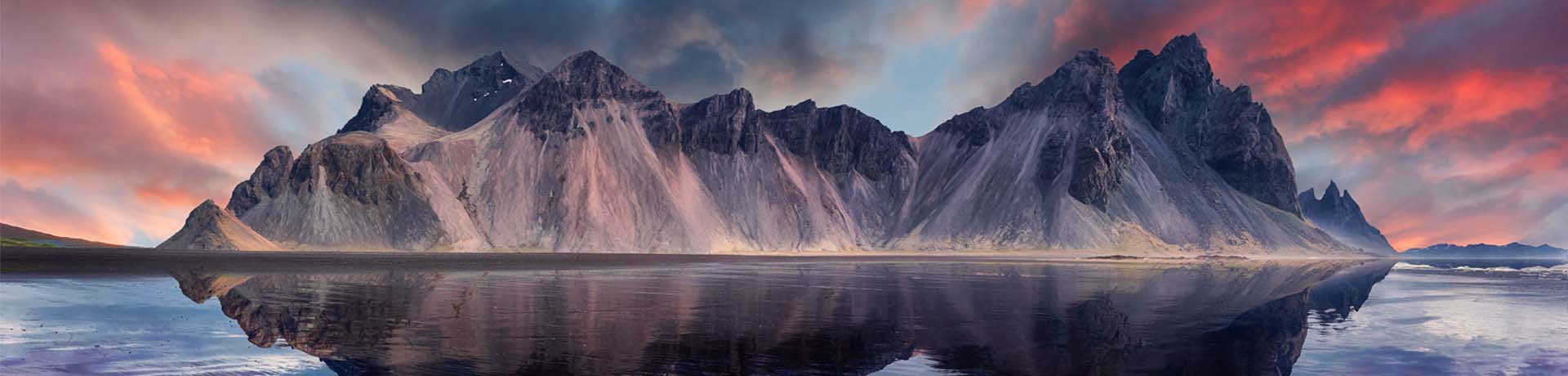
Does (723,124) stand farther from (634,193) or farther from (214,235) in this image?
(214,235)

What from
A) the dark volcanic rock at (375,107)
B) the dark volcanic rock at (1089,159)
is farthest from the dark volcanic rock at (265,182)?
the dark volcanic rock at (1089,159)

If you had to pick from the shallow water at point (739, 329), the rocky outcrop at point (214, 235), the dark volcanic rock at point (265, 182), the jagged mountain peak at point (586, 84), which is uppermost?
the jagged mountain peak at point (586, 84)

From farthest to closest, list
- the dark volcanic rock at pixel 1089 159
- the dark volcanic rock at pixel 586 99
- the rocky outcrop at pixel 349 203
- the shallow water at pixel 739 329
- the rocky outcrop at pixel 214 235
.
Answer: the dark volcanic rock at pixel 1089 159 → the dark volcanic rock at pixel 586 99 → the rocky outcrop at pixel 349 203 → the rocky outcrop at pixel 214 235 → the shallow water at pixel 739 329

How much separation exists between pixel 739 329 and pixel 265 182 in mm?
144965

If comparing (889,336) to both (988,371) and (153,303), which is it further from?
(153,303)

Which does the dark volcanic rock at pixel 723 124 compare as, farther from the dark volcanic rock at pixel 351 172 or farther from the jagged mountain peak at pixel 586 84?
the dark volcanic rock at pixel 351 172

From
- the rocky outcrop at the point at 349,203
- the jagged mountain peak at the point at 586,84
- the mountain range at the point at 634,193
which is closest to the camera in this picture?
the rocky outcrop at the point at 349,203

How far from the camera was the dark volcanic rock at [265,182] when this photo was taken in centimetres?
13800

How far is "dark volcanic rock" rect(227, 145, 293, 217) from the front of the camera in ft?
453

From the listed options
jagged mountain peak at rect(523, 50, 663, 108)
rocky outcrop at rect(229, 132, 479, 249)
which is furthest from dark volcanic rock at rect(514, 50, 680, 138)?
rocky outcrop at rect(229, 132, 479, 249)

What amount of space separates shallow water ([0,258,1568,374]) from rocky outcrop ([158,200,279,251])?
77.1 meters

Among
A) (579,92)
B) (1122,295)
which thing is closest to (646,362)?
(1122,295)

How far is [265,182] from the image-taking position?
14125cm

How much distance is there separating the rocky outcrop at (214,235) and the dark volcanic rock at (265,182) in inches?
443
